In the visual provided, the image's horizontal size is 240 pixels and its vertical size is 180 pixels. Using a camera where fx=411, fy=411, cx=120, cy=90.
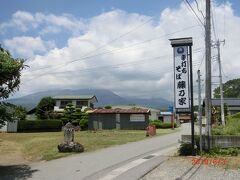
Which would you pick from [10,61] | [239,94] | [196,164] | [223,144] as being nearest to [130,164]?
[196,164]

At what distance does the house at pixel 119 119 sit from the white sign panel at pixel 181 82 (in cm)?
3740

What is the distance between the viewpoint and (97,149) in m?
21.8

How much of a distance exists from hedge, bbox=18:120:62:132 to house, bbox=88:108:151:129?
5.30 m

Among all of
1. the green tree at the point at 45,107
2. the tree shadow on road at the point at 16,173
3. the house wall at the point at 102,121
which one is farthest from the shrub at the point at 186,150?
the green tree at the point at 45,107

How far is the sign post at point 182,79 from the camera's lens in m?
16.5

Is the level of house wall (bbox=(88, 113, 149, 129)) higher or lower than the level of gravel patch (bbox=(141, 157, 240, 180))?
higher

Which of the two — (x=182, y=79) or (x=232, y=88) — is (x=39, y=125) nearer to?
(x=182, y=79)

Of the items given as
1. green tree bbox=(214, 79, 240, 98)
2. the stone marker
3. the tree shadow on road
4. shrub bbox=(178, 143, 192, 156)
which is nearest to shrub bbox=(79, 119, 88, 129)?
the stone marker

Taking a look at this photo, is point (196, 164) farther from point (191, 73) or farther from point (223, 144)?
point (191, 73)

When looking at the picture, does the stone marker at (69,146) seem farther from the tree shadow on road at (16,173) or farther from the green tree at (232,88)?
the green tree at (232,88)

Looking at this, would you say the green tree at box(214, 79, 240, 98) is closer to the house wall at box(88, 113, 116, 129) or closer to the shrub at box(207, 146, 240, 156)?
the house wall at box(88, 113, 116, 129)

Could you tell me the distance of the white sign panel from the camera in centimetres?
1650

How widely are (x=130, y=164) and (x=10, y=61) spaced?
18.6ft

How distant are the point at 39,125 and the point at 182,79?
3632 cm
